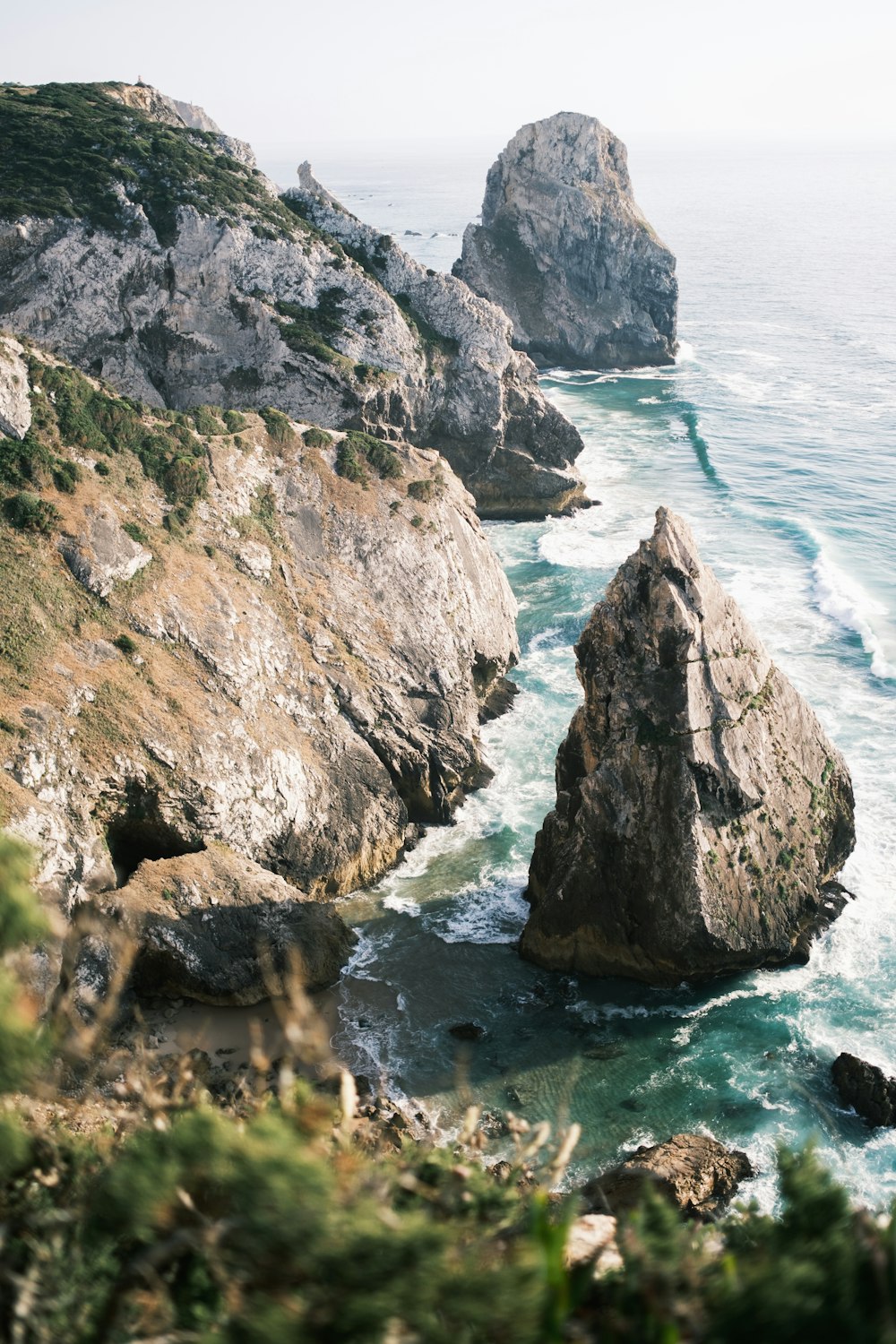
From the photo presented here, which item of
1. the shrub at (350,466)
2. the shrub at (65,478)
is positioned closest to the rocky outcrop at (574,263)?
the shrub at (350,466)

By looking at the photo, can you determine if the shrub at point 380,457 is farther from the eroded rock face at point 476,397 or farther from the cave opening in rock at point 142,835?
the cave opening in rock at point 142,835

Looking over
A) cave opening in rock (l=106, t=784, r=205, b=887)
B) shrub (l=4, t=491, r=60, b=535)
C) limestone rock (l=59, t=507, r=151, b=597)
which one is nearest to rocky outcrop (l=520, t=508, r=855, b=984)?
cave opening in rock (l=106, t=784, r=205, b=887)

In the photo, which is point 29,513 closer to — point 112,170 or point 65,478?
point 65,478

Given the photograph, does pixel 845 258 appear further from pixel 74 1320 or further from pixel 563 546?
pixel 74 1320

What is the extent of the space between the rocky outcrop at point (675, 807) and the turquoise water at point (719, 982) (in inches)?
53.4

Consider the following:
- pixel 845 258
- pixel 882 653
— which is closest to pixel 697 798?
pixel 882 653

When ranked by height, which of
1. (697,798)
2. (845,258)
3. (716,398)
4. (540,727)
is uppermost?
(845,258)

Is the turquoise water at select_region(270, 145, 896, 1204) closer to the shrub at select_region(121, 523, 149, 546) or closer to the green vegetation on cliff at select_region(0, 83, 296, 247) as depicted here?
the shrub at select_region(121, 523, 149, 546)

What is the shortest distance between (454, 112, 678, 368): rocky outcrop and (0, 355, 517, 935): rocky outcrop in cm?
6851

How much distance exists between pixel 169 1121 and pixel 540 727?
30024mm

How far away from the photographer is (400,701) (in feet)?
127

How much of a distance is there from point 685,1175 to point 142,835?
17.1m

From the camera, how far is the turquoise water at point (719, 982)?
1012 inches

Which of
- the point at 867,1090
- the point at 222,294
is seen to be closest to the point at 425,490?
the point at 222,294
